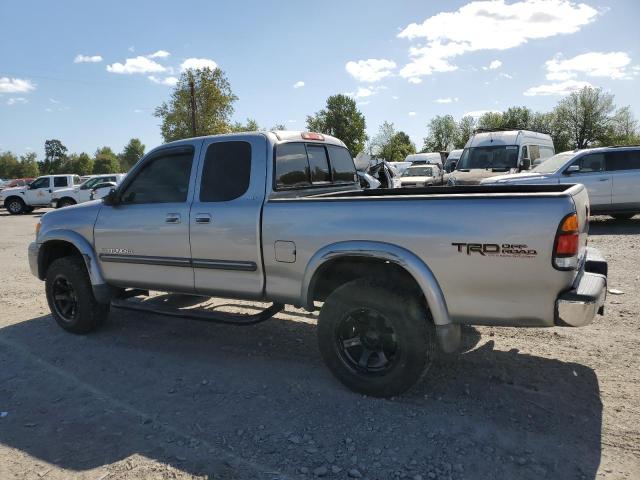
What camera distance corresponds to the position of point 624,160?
11414mm

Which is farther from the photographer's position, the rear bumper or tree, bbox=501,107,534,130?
tree, bbox=501,107,534,130

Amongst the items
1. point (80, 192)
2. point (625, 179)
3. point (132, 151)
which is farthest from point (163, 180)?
point (132, 151)

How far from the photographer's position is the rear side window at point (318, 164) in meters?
4.68

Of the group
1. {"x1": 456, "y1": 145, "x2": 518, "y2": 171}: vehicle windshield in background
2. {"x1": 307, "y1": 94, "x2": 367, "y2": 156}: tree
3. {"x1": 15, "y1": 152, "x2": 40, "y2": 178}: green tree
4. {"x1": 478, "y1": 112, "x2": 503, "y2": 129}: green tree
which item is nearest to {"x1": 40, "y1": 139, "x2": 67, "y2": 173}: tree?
{"x1": 15, "y1": 152, "x2": 40, "y2": 178}: green tree

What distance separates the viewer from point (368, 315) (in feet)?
11.7

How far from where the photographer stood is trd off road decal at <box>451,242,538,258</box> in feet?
9.48

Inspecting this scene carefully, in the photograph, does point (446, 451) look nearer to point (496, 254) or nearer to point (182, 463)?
point (496, 254)

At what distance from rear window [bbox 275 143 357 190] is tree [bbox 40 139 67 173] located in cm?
10713

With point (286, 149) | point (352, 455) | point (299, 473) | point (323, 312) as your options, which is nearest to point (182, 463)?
point (299, 473)

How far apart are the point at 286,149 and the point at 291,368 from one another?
74.9 inches

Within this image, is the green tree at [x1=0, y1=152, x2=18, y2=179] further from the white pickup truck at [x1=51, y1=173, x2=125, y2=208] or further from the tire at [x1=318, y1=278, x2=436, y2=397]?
the tire at [x1=318, y1=278, x2=436, y2=397]

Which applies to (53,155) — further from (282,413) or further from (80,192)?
(282,413)

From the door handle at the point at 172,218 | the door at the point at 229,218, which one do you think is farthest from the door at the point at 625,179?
the door handle at the point at 172,218

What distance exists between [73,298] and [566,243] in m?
4.68
